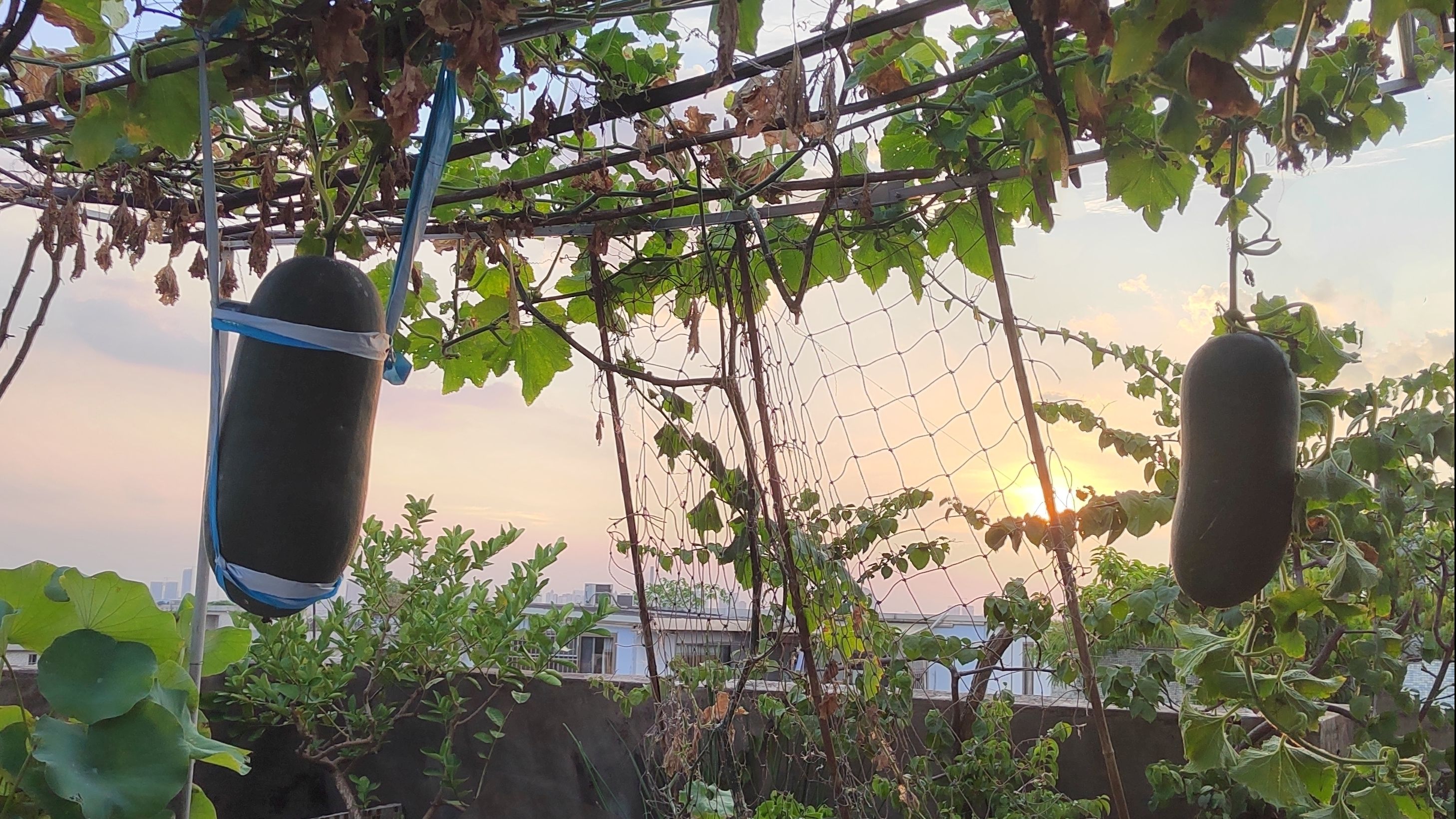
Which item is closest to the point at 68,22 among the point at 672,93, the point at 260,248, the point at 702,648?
the point at 260,248

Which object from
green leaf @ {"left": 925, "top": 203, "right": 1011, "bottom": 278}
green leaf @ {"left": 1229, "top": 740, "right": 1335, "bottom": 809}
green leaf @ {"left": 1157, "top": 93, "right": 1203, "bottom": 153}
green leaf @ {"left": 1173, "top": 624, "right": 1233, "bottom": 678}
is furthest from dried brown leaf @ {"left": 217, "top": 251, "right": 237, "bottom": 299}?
green leaf @ {"left": 1229, "top": 740, "right": 1335, "bottom": 809}

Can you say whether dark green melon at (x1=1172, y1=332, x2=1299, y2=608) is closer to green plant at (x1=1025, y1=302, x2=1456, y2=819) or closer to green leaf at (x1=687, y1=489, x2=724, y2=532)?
green plant at (x1=1025, y1=302, x2=1456, y2=819)

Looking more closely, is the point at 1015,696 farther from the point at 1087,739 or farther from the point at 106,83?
the point at 106,83

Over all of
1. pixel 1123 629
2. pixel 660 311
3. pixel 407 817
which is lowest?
pixel 407 817

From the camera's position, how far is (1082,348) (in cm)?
203

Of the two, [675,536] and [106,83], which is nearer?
[106,83]

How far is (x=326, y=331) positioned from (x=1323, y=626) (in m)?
1.99

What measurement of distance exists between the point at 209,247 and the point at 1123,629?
1842 millimetres

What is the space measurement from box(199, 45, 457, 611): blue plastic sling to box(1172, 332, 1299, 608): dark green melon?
870mm

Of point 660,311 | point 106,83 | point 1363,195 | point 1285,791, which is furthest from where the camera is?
point 660,311

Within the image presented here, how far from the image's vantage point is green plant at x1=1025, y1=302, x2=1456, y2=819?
47.6 inches

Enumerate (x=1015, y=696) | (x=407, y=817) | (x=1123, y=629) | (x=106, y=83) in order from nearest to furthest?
(x=106, y=83), (x=1123, y=629), (x=1015, y=696), (x=407, y=817)

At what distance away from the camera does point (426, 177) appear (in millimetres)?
957

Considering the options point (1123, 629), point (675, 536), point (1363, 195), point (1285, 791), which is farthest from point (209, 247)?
point (1123, 629)
